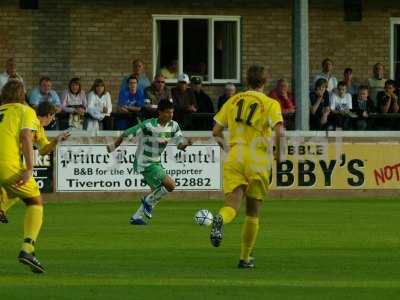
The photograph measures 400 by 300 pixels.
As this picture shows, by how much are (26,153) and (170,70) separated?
17.5 m

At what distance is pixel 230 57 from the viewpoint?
1267 inches

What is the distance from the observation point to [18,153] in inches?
560

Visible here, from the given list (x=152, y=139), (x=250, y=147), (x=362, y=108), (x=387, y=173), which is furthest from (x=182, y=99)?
(x=250, y=147)

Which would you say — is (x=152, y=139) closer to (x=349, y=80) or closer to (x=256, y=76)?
(x=256, y=76)

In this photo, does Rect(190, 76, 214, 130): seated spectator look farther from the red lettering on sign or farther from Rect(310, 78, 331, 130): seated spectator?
the red lettering on sign

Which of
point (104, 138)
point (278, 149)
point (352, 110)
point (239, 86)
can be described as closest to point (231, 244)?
point (278, 149)

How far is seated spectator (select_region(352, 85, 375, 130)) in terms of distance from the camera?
29.7m

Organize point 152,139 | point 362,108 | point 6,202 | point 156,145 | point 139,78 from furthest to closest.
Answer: point 362,108 → point 139,78 → point 156,145 → point 152,139 → point 6,202

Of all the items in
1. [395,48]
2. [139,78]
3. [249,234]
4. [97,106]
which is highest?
[395,48]

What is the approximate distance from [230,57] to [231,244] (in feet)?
47.7

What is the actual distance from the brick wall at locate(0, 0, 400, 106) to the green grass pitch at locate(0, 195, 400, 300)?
21.5ft

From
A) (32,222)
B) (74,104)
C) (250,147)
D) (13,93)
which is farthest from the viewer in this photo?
(74,104)

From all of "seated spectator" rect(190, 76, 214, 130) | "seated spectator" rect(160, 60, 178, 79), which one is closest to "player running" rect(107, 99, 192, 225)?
"seated spectator" rect(190, 76, 214, 130)

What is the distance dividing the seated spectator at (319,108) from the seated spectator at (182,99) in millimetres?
2476
